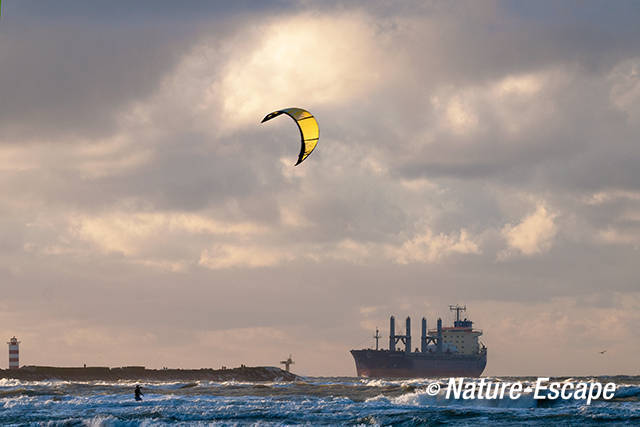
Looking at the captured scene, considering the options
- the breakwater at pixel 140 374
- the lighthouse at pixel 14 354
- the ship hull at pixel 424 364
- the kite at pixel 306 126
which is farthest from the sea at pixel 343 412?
the ship hull at pixel 424 364

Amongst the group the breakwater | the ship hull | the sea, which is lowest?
the sea

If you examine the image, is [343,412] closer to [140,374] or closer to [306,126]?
[306,126]

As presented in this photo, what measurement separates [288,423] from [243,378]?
81.8 metres

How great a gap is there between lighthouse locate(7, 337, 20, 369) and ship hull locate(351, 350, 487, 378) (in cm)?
7658

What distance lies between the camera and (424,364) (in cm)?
17212

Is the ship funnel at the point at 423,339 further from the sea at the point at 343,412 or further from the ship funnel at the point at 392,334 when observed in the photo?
the sea at the point at 343,412

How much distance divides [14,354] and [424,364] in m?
80.7

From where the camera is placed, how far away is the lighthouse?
386 ft

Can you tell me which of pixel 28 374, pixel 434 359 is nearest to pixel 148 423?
pixel 28 374

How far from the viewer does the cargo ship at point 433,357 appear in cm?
17212

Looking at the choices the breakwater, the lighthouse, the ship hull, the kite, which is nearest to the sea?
the kite

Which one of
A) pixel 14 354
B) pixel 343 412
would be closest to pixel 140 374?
pixel 14 354

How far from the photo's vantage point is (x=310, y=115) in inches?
1347

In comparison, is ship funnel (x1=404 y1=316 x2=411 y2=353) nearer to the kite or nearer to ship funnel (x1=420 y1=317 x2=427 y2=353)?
ship funnel (x1=420 y1=317 x2=427 y2=353)
